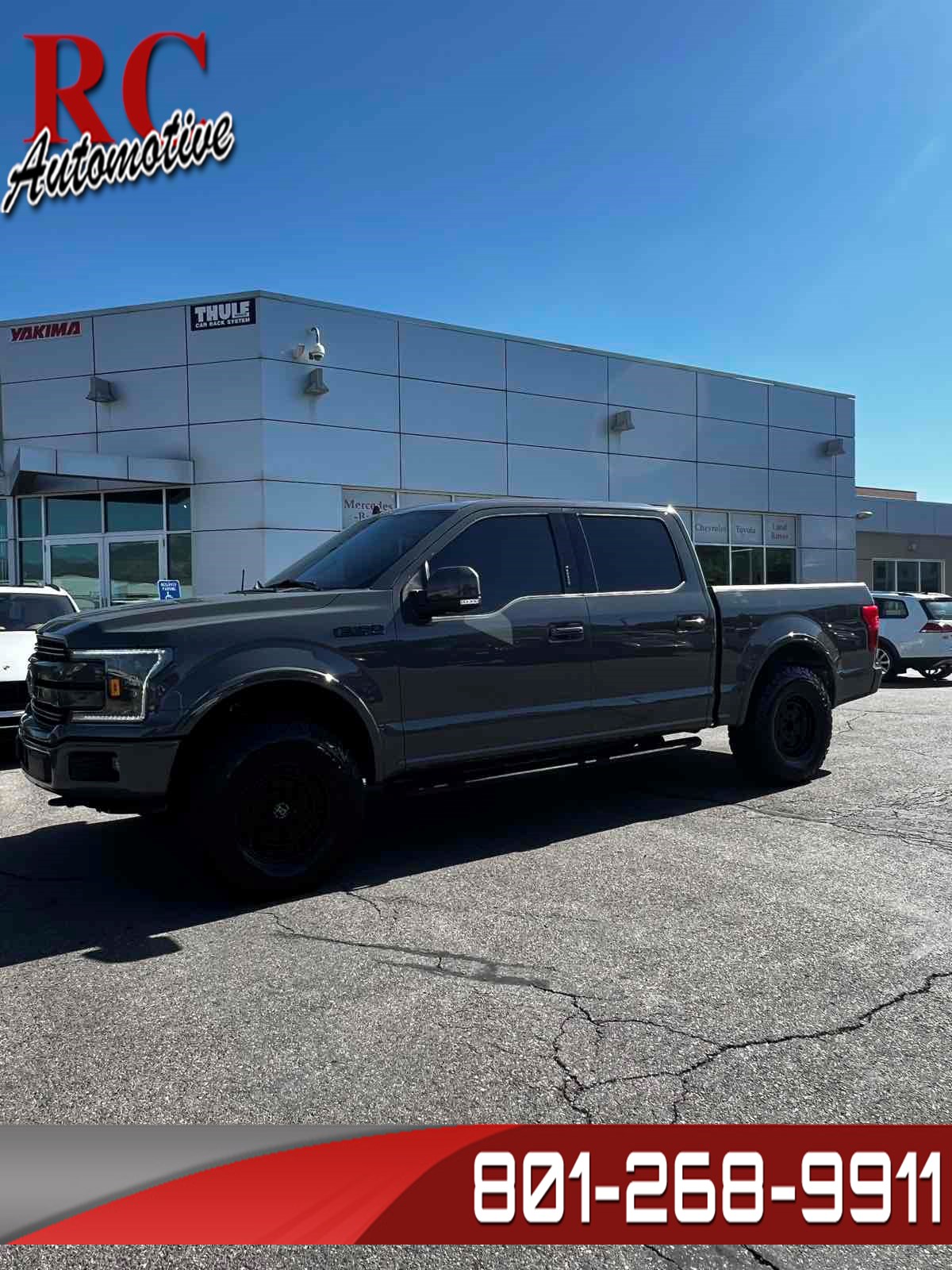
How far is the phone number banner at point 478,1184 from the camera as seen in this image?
2.21 meters

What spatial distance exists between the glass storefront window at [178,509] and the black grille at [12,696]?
361 inches

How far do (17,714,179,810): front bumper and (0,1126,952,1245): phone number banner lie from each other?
1.86m

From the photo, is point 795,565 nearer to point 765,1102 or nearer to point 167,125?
point 167,125

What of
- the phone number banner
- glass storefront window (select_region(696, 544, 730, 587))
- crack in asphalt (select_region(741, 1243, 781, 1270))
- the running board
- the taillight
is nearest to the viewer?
crack in asphalt (select_region(741, 1243, 781, 1270))

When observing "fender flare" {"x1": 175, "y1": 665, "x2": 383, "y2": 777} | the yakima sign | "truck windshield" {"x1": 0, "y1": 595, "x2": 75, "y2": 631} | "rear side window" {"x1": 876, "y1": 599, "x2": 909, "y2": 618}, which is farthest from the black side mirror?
the yakima sign

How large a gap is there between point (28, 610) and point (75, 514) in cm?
933

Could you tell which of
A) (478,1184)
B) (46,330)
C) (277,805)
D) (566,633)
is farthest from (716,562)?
(478,1184)

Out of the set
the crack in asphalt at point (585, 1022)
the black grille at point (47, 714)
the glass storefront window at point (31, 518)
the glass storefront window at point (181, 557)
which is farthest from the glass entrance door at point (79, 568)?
the crack in asphalt at point (585, 1022)

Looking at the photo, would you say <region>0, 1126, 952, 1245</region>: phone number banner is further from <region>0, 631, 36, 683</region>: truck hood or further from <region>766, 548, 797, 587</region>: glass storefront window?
<region>766, 548, 797, 587</region>: glass storefront window

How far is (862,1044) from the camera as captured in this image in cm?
300

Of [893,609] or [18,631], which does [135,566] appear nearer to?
[18,631]

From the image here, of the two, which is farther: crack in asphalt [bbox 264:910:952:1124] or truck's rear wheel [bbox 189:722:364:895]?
truck's rear wheel [bbox 189:722:364:895]

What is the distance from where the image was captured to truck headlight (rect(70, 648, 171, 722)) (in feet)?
14.3

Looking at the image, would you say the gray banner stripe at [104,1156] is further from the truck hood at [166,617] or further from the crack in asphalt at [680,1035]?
the truck hood at [166,617]
